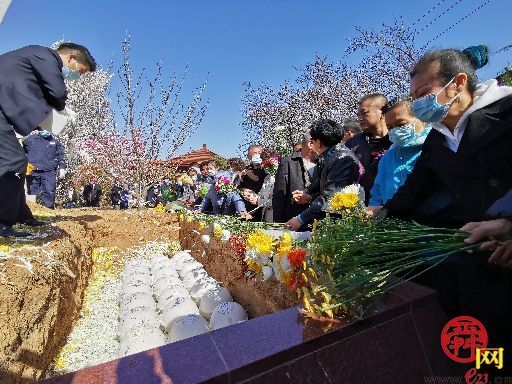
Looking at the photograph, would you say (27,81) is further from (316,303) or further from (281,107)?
(281,107)

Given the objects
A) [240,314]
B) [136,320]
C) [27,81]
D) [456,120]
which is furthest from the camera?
[27,81]

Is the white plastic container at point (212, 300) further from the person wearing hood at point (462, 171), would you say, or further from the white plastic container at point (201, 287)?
the person wearing hood at point (462, 171)

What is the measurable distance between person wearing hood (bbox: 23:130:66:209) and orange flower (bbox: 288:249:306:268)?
800 centimetres

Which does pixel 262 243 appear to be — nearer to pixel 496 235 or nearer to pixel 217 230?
pixel 496 235

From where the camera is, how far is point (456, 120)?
6.69ft

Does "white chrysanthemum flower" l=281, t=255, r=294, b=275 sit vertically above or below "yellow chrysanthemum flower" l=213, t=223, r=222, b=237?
below

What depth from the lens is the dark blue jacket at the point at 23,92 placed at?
3.47 meters

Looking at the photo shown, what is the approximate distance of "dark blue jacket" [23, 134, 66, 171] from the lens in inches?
332

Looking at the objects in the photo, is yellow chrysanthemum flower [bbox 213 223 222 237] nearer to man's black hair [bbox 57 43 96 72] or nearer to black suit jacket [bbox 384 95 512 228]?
black suit jacket [bbox 384 95 512 228]

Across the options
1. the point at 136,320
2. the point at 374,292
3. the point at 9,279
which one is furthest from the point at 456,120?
the point at 136,320

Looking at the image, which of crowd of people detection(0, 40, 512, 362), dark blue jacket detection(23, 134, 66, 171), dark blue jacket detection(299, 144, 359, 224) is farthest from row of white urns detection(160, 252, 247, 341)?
dark blue jacket detection(23, 134, 66, 171)

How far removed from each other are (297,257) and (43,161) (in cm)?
835

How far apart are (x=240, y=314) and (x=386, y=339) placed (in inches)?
64.0

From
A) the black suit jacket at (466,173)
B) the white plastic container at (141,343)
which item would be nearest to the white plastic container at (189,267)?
the white plastic container at (141,343)
